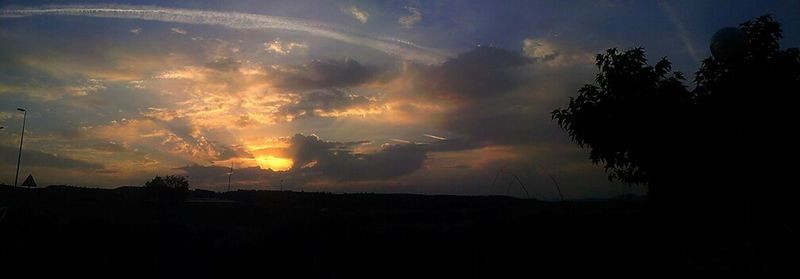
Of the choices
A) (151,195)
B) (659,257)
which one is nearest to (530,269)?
(659,257)

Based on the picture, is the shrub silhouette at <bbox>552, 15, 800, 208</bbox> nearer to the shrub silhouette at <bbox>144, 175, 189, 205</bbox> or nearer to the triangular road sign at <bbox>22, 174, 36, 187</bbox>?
the triangular road sign at <bbox>22, 174, 36, 187</bbox>

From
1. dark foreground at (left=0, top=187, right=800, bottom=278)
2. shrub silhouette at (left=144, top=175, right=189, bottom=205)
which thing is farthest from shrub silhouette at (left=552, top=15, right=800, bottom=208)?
shrub silhouette at (left=144, top=175, right=189, bottom=205)

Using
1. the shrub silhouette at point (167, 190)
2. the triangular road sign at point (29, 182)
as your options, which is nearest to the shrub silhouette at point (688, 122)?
the triangular road sign at point (29, 182)

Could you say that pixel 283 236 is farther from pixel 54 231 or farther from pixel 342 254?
pixel 54 231

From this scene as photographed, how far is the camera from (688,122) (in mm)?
18047

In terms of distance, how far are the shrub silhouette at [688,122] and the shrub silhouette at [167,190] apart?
185ft

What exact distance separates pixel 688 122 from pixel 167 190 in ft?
203

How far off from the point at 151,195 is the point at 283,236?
173ft

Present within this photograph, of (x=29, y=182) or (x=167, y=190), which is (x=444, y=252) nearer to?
(x=29, y=182)

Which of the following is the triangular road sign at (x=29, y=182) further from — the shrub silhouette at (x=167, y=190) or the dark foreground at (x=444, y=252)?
the shrub silhouette at (x=167, y=190)

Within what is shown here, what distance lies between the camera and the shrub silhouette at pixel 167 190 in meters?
65.2

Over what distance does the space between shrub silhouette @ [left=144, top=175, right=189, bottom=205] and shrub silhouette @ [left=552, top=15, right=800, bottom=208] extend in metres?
56.4

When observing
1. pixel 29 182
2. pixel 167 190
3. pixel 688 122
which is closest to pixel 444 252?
pixel 688 122

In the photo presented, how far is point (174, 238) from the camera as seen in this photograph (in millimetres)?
25078
